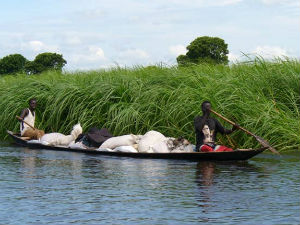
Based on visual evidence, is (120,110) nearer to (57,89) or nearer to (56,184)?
(57,89)

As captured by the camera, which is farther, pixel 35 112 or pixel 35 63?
pixel 35 63

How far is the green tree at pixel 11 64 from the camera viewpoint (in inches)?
1707

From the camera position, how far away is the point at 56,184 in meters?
9.35

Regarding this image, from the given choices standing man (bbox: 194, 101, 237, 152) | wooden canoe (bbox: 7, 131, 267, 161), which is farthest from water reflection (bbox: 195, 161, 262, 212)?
standing man (bbox: 194, 101, 237, 152)

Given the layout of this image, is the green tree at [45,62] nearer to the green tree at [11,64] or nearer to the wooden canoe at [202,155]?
the green tree at [11,64]

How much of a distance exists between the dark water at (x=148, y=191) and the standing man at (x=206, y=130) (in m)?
0.33

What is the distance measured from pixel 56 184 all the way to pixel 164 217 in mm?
2823

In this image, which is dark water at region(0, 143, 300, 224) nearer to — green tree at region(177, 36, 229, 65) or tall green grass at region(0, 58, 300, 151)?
tall green grass at region(0, 58, 300, 151)

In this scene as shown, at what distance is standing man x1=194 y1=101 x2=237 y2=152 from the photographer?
37.6 feet

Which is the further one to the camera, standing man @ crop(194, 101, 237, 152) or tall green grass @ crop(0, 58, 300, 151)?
tall green grass @ crop(0, 58, 300, 151)

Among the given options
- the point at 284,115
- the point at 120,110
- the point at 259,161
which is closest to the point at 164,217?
the point at 259,161

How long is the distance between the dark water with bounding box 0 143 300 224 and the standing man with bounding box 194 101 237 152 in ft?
1.09

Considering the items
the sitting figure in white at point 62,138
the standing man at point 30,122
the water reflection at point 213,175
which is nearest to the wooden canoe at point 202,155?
the water reflection at point 213,175

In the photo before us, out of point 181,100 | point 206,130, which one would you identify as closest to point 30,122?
point 181,100
